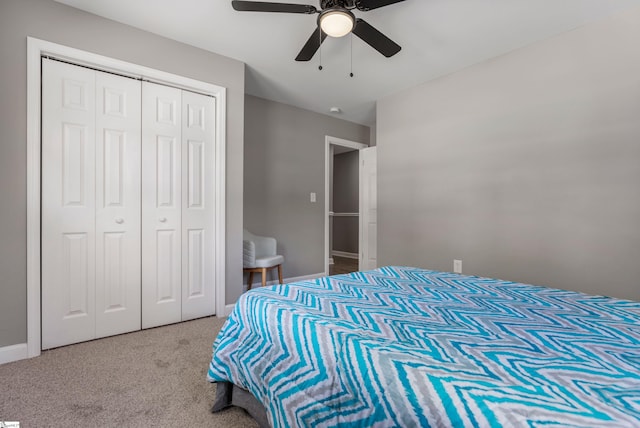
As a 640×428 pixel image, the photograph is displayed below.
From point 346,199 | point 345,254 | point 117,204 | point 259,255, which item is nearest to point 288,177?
point 259,255

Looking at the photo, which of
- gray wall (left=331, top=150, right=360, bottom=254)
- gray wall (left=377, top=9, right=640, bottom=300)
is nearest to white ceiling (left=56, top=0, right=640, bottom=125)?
gray wall (left=377, top=9, right=640, bottom=300)

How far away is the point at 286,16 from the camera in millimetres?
2232

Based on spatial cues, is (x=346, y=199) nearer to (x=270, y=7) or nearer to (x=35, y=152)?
(x=270, y=7)

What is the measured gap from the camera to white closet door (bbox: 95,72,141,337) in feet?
7.53

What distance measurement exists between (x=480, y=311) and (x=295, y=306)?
0.73 metres

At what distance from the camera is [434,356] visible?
2.66 feet

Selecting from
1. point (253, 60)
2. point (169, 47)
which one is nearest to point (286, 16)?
point (253, 60)

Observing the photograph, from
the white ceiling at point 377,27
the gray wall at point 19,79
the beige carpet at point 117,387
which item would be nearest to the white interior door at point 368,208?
the white ceiling at point 377,27

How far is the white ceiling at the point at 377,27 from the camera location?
2.14m

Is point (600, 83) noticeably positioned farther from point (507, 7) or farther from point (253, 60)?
point (253, 60)

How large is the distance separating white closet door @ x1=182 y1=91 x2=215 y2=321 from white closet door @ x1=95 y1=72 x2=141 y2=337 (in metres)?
0.36

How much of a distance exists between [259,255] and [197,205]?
1079 millimetres

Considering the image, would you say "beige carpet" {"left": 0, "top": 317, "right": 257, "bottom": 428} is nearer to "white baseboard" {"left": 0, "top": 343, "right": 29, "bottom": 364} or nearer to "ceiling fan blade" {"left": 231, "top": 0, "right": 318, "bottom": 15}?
"white baseboard" {"left": 0, "top": 343, "right": 29, "bottom": 364}

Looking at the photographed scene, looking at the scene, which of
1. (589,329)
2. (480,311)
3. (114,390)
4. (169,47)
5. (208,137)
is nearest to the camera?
(589,329)
